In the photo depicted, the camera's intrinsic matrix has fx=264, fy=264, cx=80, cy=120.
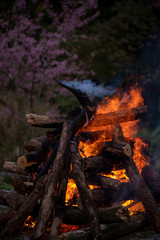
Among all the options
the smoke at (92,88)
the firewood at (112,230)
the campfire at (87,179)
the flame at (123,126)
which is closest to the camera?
the firewood at (112,230)

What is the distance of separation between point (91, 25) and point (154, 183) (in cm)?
1459

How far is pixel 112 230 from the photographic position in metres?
4.43

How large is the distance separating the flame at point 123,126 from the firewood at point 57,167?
421 mm

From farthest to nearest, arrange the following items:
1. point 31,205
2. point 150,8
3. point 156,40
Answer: point 156,40 → point 150,8 → point 31,205

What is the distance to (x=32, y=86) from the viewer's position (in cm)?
1109

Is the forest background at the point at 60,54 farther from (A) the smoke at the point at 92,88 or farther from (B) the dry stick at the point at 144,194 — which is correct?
(B) the dry stick at the point at 144,194

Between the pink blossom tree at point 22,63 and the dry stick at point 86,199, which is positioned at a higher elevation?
the pink blossom tree at point 22,63

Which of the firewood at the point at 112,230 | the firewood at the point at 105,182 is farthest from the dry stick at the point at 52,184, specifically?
the firewood at the point at 105,182

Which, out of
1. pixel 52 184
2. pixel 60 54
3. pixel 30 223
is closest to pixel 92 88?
pixel 52 184

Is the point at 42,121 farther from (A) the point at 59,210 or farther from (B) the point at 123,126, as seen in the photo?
(B) the point at 123,126

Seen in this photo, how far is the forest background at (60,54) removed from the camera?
11070 millimetres

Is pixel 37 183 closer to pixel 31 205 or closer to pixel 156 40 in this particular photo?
pixel 31 205

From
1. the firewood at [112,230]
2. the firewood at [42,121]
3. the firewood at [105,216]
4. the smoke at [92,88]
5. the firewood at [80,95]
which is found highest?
the smoke at [92,88]

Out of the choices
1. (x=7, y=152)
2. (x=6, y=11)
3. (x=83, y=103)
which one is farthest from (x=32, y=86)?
(x=83, y=103)
